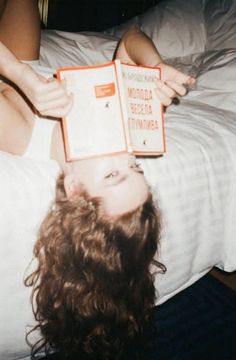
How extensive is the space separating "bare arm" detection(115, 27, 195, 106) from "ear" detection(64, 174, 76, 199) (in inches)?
9.8

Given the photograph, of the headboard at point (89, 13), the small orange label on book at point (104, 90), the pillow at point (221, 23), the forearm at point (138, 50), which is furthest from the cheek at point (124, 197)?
the headboard at point (89, 13)

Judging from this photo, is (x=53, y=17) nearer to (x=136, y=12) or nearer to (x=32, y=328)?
(x=136, y=12)

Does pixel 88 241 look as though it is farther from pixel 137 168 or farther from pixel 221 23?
pixel 221 23

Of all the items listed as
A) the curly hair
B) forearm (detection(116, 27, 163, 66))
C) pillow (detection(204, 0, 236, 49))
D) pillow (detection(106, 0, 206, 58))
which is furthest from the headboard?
the curly hair

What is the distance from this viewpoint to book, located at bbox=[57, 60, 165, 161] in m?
0.59

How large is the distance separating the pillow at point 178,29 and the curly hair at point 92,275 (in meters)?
1.01

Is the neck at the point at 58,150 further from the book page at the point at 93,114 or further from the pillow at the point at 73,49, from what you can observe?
the pillow at the point at 73,49

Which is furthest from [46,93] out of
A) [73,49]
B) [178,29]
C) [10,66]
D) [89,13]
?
[89,13]

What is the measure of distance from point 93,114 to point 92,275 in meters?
0.36

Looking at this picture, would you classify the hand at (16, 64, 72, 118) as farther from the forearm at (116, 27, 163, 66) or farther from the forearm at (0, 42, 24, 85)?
the forearm at (116, 27, 163, 66)

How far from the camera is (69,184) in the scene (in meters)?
0.69

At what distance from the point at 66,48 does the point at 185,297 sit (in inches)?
41.6

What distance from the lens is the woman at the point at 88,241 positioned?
69cm

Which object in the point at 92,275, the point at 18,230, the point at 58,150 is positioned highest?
the point at 58,150
